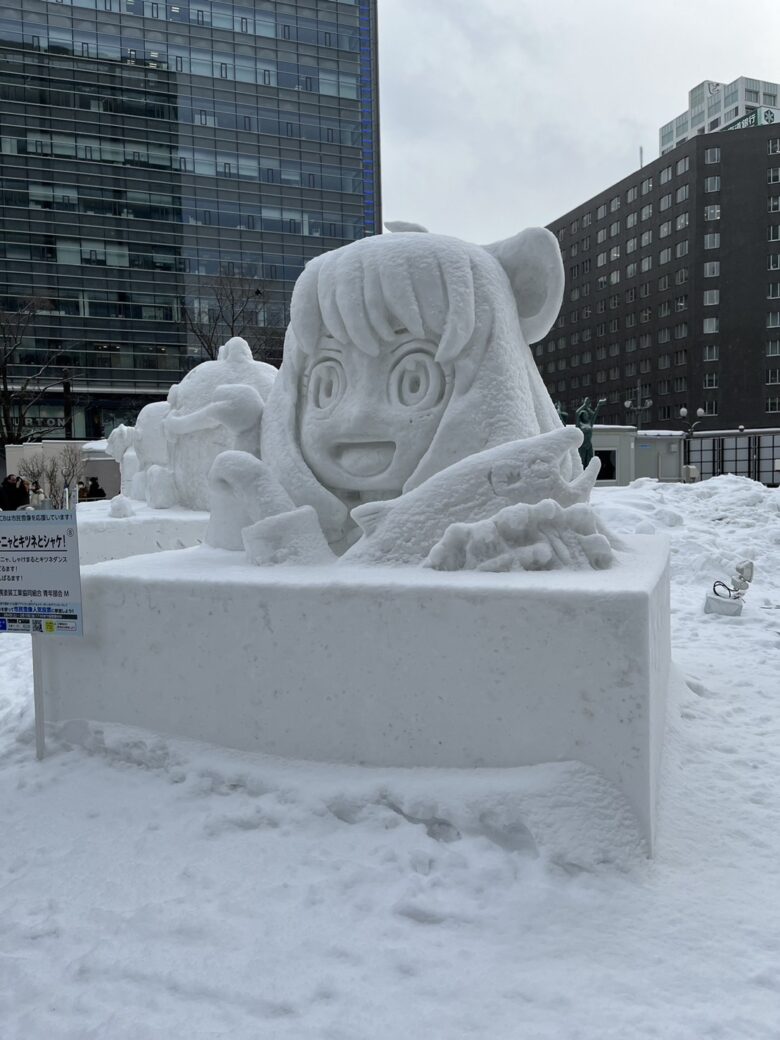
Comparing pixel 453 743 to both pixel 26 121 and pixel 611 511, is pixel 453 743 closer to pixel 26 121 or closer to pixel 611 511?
pixel 611 511

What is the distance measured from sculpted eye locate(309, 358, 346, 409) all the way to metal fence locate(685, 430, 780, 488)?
31.7 m

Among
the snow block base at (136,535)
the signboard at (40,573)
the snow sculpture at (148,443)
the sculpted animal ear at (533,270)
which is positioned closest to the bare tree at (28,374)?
the snow sculpture at (148,443)

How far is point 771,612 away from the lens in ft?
22.5

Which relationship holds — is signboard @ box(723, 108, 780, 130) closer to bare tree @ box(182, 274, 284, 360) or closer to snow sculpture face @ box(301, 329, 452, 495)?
bare tree @ box(182, 274, 284, 360)

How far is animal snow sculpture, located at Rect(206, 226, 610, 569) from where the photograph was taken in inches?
132

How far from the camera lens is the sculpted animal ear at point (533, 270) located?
3922 mm

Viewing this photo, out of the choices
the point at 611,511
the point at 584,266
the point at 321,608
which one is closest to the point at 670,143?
the point at 584,266

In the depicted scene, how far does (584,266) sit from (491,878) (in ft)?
185

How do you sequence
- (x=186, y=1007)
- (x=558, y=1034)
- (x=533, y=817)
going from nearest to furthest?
1. (x=558, y=1034)
2. (x=186, y=1007)
3. (x=533, y=817)

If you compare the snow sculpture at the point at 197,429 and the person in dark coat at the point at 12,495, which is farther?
the person in dark coat at the point at 12,495

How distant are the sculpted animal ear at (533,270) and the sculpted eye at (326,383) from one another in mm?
1057

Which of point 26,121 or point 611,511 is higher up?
point 26,121

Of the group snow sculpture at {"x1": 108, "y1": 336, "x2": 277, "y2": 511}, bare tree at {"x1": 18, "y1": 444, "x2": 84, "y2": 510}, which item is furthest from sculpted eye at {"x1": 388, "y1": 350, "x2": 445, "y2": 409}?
bare tree at {"x1": 18, "y1": 444, "x2": 84, "y2": 510}

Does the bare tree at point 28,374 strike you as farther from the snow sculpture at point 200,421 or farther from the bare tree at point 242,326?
the snow sculpture at point 200,421
